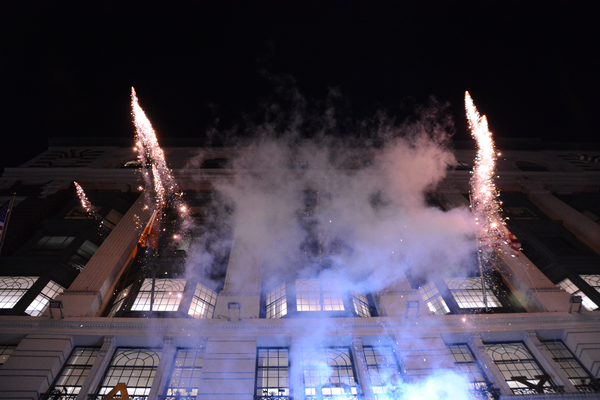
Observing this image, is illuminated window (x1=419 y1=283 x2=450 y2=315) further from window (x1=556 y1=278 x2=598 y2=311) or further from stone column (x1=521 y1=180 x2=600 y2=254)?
stone column (x1=521 y1=180 x2=600 y2=254)

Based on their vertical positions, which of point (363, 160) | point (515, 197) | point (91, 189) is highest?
point (363, 160)

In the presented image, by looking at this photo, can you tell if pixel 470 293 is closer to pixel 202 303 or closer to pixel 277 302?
pixel 277 302

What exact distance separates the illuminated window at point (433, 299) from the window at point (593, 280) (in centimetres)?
739

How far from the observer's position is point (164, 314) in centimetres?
1466

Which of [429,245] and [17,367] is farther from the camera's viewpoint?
[429,245]

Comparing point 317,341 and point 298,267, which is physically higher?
point 298,267

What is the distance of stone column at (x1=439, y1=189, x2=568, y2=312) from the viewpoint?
14.9 meters

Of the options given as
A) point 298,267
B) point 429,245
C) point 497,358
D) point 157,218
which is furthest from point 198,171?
point 497,358

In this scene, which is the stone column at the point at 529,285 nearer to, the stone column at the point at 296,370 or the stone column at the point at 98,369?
the stone column at the point at 296,370

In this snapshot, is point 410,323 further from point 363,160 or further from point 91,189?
point 91,189

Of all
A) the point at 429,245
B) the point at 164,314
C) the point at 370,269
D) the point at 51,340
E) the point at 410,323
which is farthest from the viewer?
the point at 429,245

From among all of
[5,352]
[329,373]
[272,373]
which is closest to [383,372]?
[329,373]

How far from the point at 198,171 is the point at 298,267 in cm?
1341

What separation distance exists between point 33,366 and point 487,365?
630 inches
